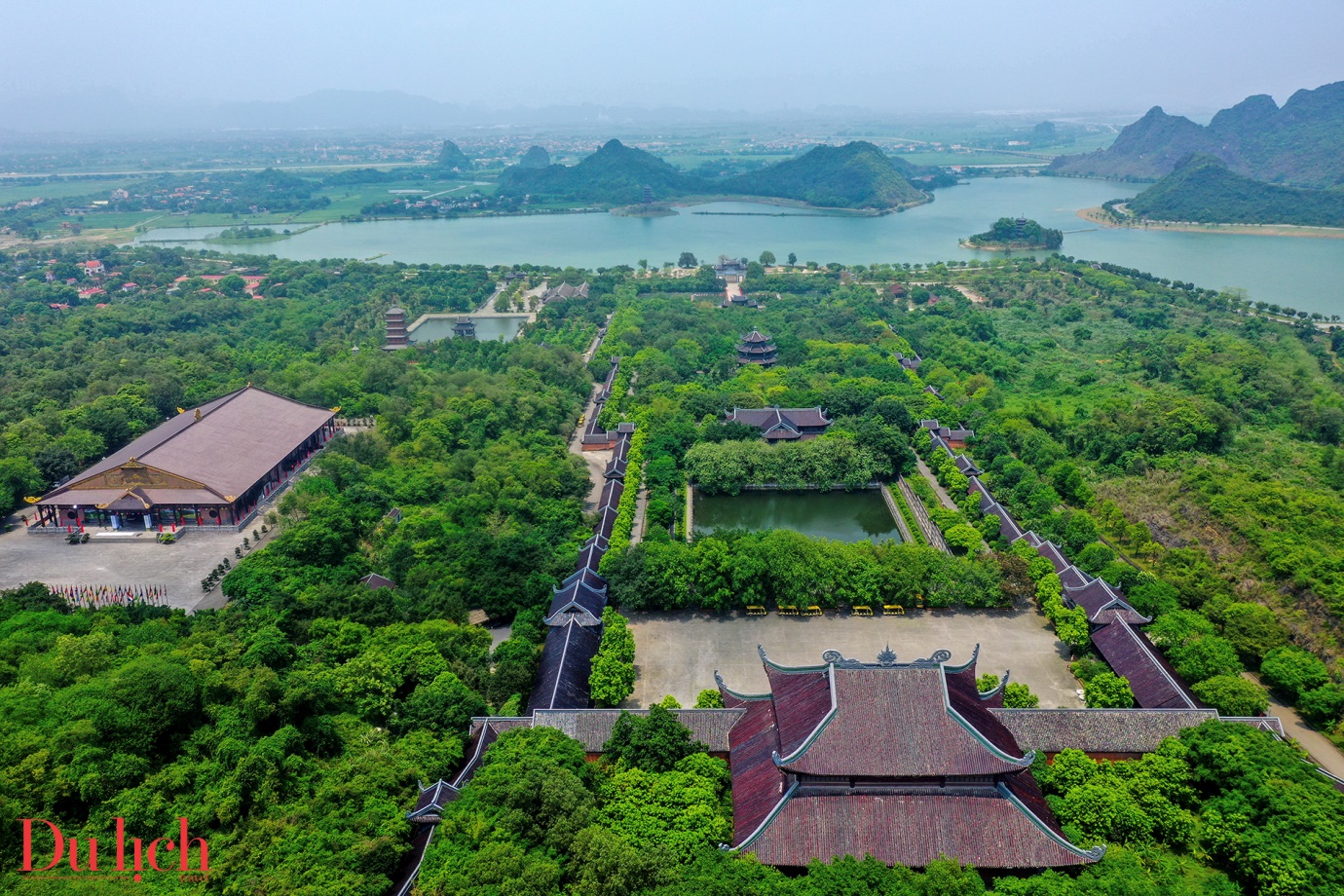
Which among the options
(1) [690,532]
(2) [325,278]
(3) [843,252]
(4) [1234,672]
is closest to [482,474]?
(1) [690,532]

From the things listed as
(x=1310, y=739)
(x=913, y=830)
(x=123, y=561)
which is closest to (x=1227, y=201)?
(x=1310, y=739)

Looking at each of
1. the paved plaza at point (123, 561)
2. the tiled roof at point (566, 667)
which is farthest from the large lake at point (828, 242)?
the tiled roof at point (566, 667)

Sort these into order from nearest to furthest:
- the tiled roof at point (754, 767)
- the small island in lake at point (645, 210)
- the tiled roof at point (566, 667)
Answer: the tiled roof at point (754, 767) < the tiled roof at point (566, 667) < the small island in lake at point (645, 210)

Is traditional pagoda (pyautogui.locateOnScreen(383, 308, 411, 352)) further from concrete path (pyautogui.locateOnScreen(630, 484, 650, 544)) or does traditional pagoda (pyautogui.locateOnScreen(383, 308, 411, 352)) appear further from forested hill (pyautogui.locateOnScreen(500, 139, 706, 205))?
forested hill (pyautogui.locateOnScreen(500, 139, 706, 205))

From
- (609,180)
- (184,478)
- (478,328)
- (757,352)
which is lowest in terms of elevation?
(184,478)

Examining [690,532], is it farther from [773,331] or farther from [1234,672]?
[773,331]

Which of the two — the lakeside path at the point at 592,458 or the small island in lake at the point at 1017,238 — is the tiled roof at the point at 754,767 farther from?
the small island in lake at the point at 1017,238

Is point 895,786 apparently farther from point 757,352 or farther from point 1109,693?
point 757,352

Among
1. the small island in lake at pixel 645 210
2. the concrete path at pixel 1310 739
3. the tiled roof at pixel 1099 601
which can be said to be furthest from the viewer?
the small island in lake at pixel 645 210
